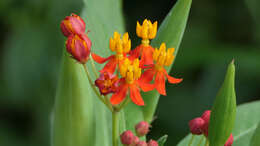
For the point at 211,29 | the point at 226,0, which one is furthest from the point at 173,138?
the point at 226,0

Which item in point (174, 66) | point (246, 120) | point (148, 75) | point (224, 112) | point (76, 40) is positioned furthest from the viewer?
point (174, 66)

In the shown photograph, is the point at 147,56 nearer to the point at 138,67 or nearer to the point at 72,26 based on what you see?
the point at 138,67

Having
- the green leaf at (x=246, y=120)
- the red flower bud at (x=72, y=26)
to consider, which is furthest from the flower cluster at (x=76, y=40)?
the green leaf at (x=246, y=120)

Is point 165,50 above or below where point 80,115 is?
above

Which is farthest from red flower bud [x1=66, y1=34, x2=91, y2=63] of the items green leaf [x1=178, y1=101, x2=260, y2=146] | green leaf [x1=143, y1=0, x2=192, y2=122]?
green leaf [x1=178, y1=101, x2=260, y2=146]

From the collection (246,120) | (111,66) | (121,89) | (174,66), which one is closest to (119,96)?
(121,89)

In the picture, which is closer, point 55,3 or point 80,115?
point 80,115

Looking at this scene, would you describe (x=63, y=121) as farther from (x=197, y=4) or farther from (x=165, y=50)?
(x=197, y=4)

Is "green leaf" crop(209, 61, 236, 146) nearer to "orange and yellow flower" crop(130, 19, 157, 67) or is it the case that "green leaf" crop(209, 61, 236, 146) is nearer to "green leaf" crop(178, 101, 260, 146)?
"orange and yellow flower" crop(130, 19, 157, 67)
